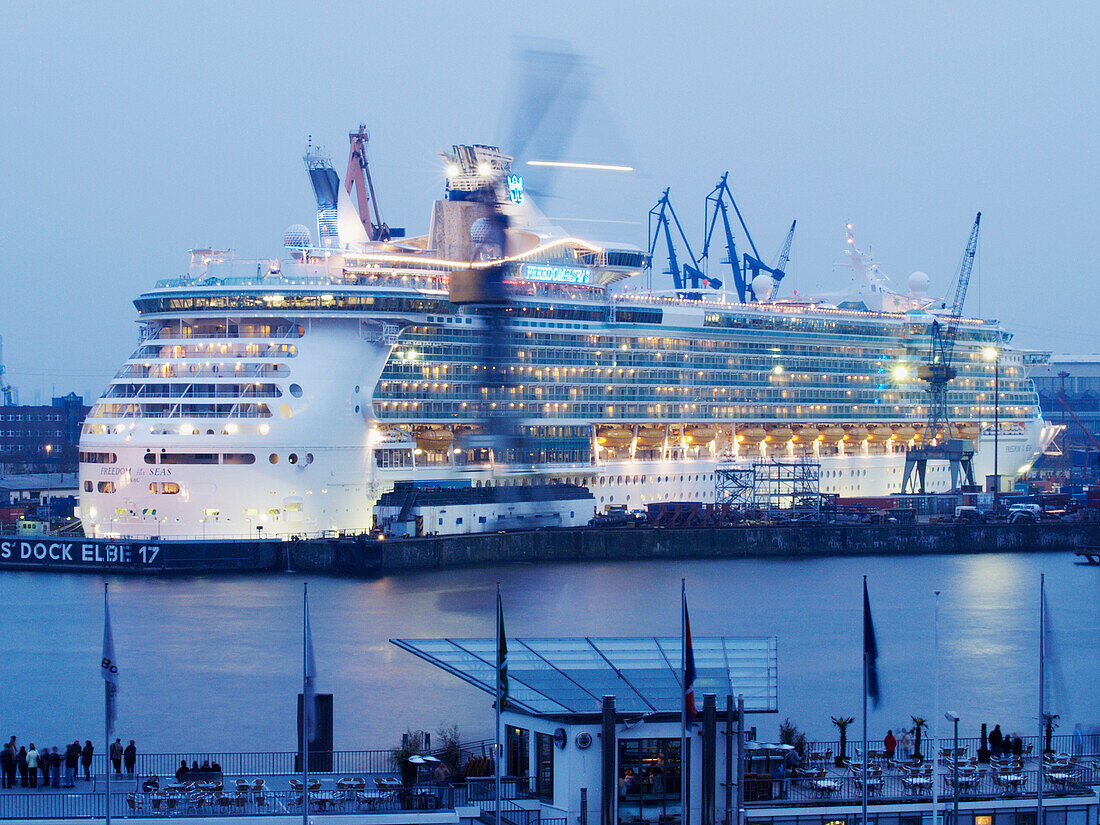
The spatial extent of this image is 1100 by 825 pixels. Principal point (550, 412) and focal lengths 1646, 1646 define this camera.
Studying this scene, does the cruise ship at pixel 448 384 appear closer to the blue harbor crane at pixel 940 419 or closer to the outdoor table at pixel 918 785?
the blue harbor crane at pixel 940 419

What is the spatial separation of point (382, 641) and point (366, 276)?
19.2 metres

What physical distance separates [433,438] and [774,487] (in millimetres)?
18194

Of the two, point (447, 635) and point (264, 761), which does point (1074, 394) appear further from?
point (264, 761)

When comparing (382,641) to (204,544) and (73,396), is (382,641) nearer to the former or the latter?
(204,544)

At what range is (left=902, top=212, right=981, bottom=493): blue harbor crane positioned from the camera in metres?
66.2

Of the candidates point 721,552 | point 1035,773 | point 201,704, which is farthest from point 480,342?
point 1035,773

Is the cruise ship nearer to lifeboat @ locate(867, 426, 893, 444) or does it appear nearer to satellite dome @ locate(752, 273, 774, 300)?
lifeboat @ locate(867, 426, 893, 444)

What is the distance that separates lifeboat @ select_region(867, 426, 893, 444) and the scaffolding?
5794 mm

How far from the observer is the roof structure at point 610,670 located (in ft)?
54.6

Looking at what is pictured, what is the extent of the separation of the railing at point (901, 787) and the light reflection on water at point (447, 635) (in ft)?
4.23

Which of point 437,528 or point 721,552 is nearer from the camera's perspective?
point 437,528

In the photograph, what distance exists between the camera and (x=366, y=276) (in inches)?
1949

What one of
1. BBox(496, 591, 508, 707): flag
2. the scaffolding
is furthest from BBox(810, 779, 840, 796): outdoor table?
the scaffolding

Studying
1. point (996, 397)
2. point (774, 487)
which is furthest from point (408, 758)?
point (996, 397)
